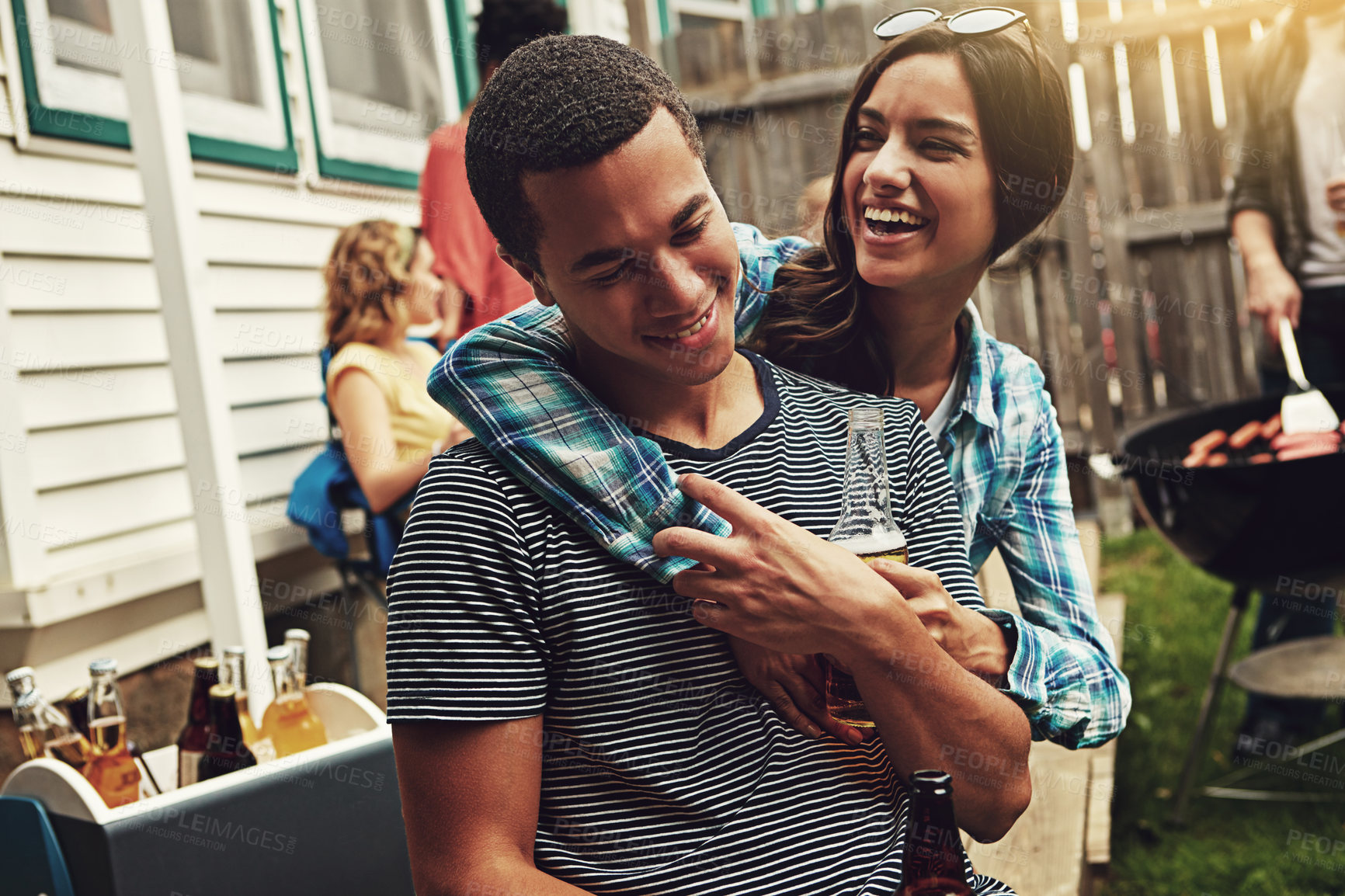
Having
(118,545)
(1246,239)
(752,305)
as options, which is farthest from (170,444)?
(1246,239)

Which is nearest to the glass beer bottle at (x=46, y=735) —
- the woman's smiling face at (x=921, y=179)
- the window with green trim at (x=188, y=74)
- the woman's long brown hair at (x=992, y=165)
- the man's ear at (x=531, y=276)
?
the man's ear at (x=531, y=276)

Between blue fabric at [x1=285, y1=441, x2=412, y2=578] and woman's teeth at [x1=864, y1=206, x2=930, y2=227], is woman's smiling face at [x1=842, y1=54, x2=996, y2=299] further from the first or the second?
blue fabric at [x1=285, y1=441, x2=412, y2=578]

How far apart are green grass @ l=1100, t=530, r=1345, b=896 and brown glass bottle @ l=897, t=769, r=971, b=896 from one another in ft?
7.30

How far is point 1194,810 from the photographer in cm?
356

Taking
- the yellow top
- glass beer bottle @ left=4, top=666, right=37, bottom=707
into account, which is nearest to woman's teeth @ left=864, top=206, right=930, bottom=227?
glass beer bottle @ left=4, top=666, right=37, bottom=707

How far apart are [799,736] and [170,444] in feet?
10.4

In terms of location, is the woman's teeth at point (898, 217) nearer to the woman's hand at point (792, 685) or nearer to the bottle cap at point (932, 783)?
the woman's hand at point (792, 685)

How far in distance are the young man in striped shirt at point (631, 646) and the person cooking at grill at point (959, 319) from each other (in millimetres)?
110

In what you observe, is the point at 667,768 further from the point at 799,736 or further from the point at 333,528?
the point at 333,528

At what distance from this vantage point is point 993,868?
2.17 meters

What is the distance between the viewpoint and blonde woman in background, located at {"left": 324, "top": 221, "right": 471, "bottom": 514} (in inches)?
149

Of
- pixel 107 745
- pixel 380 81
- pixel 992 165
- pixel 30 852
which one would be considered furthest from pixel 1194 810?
pixel 380 81

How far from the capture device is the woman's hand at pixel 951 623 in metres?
1.34

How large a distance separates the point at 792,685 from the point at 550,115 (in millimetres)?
718
